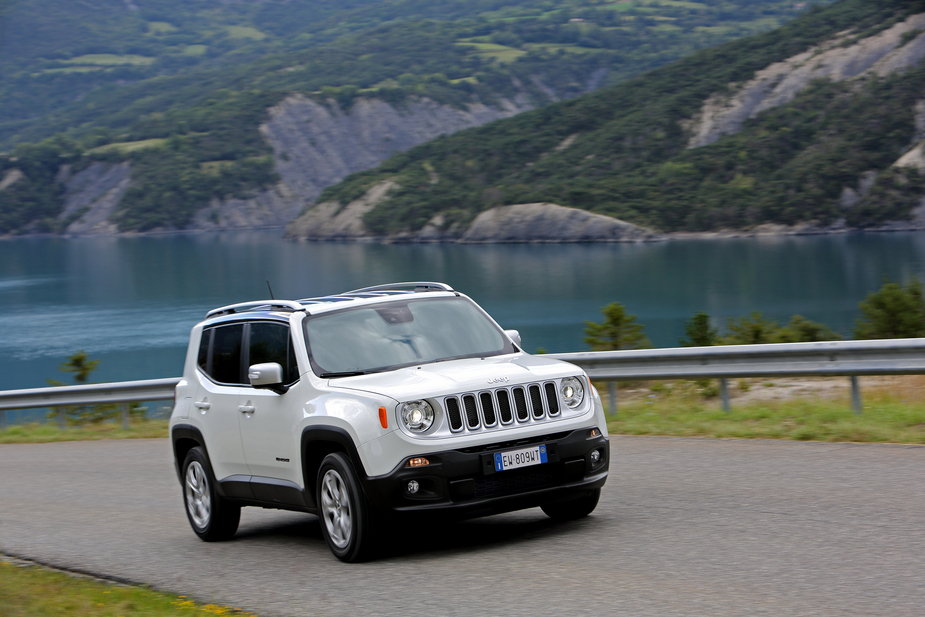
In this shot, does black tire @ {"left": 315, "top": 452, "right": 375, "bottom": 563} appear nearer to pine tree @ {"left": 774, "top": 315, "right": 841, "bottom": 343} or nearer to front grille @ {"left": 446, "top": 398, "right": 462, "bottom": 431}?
front grille @ {"left": 446, "top": 398, "right": 462, "bottom": 431}

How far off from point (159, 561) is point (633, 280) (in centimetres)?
7370

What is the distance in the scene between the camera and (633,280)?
79.4 meters

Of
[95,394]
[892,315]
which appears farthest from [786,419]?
[892,315]

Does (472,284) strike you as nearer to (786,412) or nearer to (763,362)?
(763,362)

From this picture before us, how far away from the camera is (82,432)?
58.2 feet

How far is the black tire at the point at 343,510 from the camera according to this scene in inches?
243

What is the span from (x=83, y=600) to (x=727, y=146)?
5230 inches

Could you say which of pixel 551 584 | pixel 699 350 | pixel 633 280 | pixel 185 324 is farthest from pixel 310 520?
pixel 633 280

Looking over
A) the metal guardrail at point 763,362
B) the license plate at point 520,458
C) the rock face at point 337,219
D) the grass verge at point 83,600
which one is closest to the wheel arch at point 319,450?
the license plate at point 520,458

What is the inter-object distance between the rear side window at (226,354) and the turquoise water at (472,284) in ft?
128

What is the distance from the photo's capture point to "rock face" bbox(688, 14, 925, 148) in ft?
419

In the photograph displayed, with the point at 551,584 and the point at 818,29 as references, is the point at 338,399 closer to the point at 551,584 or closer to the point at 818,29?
the point at 551,584

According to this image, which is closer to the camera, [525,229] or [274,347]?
[274,347]

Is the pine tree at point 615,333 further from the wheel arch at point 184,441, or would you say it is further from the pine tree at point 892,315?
the wheel arch at point 184,441
